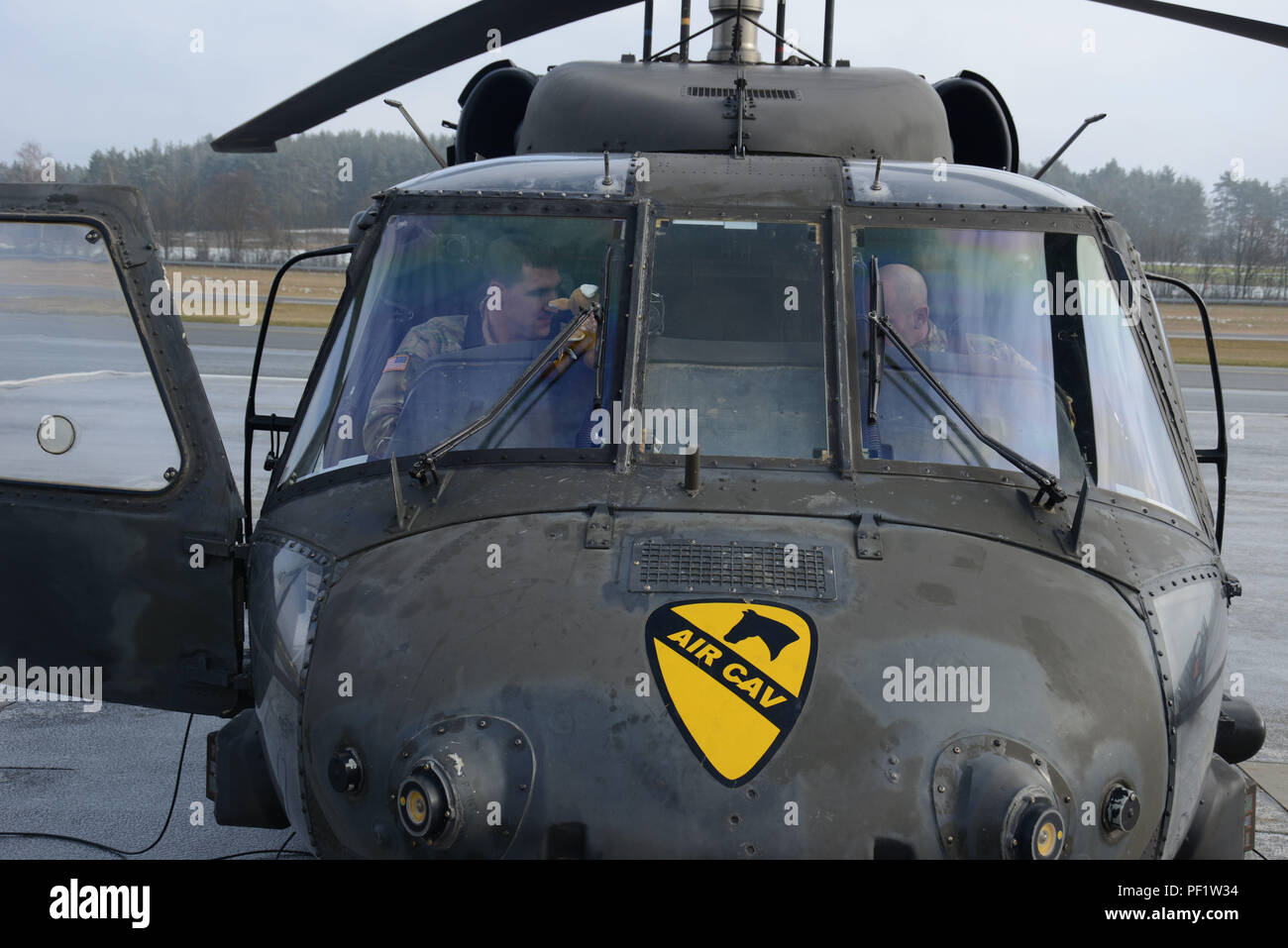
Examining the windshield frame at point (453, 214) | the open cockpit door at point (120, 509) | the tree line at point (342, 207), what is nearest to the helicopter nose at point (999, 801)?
the windshield frame at point (453, 214)

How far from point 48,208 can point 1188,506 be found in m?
3.77

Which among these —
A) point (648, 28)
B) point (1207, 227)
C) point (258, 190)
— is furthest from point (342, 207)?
point (648, 28)

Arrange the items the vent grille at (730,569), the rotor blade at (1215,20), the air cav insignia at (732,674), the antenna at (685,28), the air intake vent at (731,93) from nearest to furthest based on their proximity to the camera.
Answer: the air cav insignia at (732,674) < the vent grille at (730,569) < the rotor blade at (1215,20) < the air intake vent at (731,93) < the antenna at (685,28)

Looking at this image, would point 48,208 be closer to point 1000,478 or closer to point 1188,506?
point 1000,478

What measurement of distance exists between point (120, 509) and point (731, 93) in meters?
2.93

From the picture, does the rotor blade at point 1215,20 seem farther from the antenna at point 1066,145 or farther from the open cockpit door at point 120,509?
the open cockpit door at point 120,509

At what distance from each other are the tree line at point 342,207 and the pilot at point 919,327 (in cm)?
2759

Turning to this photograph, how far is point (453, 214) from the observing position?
4.07 metres

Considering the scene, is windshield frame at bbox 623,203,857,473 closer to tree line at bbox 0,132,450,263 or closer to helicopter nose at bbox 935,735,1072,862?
helicopter nose at bbox 935,735,1072,862

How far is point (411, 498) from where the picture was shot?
3.44 meters

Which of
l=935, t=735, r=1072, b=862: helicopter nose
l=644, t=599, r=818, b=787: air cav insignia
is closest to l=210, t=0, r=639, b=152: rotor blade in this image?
l=644, t=599, r=818, b=787: air cav insignia

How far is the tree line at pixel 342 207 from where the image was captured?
38.1 meters

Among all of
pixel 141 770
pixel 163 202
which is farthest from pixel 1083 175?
pixel 141 770

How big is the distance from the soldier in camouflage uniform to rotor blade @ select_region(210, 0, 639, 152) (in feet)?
6.31
